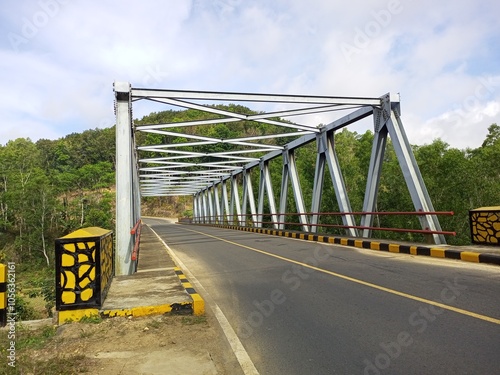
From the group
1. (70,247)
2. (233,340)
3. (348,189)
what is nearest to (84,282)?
(70,247)

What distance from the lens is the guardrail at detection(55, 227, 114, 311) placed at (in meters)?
4.64

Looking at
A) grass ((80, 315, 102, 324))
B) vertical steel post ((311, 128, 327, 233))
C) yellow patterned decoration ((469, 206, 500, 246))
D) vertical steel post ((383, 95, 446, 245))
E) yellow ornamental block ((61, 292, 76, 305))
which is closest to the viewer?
grass ((80, 315, 102, 324))

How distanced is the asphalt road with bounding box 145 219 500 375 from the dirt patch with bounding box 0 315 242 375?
371 mm

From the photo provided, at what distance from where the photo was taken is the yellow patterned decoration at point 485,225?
28.6 feet

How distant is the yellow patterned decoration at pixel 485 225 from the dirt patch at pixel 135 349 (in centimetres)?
761

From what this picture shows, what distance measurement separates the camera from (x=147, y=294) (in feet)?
18.4

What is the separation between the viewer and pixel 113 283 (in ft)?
21.7

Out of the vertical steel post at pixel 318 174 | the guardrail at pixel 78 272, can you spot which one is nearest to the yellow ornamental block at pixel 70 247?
the guardrail at pixel 78 272

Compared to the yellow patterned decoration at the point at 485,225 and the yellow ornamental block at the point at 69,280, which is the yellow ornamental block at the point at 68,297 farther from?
the yellow patterned decoration at the point at 485,225

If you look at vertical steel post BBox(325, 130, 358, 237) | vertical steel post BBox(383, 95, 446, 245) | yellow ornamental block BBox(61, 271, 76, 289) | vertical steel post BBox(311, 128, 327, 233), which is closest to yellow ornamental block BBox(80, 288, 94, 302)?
yellow ornamental block BBox(61, 271, 76, 289)

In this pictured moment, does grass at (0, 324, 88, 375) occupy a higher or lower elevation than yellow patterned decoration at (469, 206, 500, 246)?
lower

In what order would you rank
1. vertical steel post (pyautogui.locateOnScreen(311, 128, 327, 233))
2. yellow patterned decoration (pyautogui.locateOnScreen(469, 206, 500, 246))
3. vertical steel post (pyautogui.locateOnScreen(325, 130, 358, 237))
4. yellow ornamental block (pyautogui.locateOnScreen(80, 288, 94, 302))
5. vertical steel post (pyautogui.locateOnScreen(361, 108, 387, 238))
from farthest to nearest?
vertical steel post (pyautogui.locateOnScreen(311, 128, 327, 233)) < vertical steel post (pyautogui.locateOnScreen(325, 130, 358, 237)) < vertical steel post (pyautogui.locateOnScreen(361, 108, 387, 238)) < yellow patterned decoration (pyautogui.locateOnScreen(469, 206, 500, 246)) < yellow ornamental block (pyautogui.locateOnScreen(80, 288, 94, 302))

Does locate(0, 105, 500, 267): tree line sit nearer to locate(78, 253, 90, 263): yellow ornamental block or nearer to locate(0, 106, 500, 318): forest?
locate(0, 106, 500, 318): forest

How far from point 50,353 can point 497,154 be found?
1459 inches
